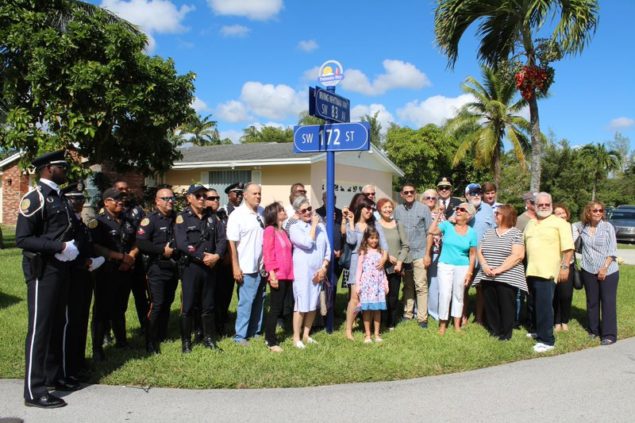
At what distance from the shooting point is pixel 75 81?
12320 millimetres

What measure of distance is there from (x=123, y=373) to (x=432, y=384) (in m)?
2.93

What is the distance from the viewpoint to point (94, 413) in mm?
4203

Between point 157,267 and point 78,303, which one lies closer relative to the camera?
point 78,303

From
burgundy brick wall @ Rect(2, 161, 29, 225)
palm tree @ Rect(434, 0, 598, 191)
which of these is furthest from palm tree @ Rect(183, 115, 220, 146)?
palm tree @ Rect(434, 0, 598, 191)

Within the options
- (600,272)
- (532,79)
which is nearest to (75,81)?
(532,79)

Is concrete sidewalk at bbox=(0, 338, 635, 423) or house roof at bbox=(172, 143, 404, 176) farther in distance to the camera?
house roof at bbox=(172, 143, 404, 176)

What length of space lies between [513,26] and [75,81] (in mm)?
10266

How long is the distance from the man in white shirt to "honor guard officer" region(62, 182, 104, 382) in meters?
1.53

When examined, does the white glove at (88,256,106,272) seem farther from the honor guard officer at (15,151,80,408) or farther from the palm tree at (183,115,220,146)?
the palm tree at (183,115,220,146)

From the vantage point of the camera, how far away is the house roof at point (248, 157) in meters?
19.8

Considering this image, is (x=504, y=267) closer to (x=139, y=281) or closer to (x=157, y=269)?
(x=157, y=269)

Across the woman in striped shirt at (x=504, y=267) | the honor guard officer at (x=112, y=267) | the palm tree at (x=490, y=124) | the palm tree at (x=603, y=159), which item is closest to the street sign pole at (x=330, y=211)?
the woman in striped shirt at (x=504, y=267)

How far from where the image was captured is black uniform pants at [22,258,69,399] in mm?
4355

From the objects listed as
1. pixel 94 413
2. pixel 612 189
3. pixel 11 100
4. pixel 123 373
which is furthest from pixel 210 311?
pixel 612 189
